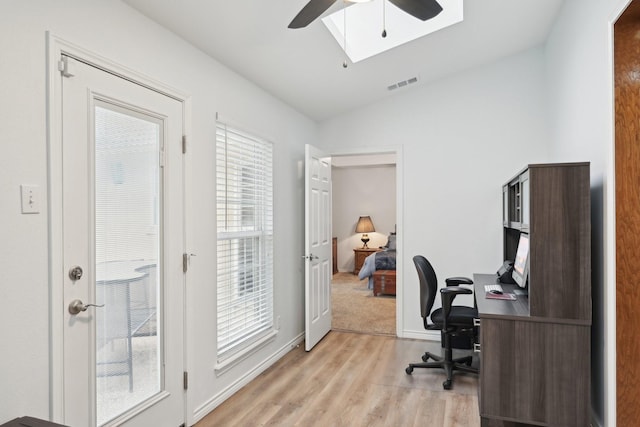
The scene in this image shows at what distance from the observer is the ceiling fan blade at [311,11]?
187 centimetres

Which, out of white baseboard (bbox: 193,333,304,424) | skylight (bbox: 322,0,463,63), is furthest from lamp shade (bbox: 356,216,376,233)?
skylight (bbox: 322,0,463,63)

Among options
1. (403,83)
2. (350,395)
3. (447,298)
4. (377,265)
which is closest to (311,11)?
(447,298)

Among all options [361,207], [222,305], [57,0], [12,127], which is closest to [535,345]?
[222,305]

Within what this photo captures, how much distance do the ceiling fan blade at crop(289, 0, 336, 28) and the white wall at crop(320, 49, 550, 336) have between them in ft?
8.61

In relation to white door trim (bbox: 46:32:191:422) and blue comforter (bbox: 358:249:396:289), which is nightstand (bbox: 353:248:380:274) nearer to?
blue comforter (bbox: 358:249:396:289)

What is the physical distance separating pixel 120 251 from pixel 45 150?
62 cm

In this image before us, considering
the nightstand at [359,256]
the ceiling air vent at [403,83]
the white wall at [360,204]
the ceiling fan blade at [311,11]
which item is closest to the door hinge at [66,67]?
the ceiling fan blade at [311,11]

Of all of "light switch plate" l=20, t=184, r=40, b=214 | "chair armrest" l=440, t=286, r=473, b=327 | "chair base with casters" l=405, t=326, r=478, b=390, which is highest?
"light switch plate" l=20, t=184, r=40, b=214

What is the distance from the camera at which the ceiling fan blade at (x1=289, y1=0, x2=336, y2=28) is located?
1867 millimetres

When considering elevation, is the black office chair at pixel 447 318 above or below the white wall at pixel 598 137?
below

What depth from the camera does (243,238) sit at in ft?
10.8

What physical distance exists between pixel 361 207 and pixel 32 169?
761cm

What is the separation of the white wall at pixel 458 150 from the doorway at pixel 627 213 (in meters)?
2.04

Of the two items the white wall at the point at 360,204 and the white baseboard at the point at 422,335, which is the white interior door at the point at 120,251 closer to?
the white baseboard at the point at 422,335
